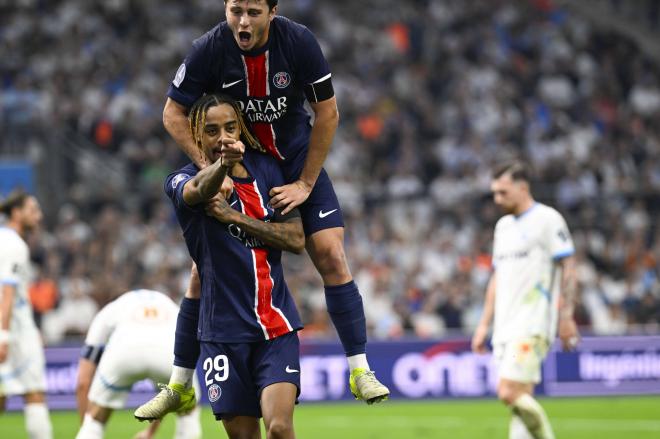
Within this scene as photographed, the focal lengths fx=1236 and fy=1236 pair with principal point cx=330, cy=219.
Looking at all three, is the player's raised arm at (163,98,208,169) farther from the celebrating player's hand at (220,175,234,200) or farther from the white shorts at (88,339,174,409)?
the white shorts at (88,339,174,409)

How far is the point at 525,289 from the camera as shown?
9.84 m

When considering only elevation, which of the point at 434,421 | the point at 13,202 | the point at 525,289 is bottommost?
the point at 434,421

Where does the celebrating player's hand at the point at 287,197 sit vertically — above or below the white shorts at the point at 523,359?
above

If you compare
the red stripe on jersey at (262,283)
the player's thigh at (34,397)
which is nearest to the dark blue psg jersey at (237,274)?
the red stripe on jersey at (262,283)

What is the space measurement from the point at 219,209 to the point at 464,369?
10.5 m

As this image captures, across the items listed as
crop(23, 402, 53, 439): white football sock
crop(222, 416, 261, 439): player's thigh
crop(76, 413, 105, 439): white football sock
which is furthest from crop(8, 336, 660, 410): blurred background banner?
crop(222, 416, 261, 439): player's thigh

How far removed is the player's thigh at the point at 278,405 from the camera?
6441mm

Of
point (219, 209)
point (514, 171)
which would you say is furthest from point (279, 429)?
point (514, 171)

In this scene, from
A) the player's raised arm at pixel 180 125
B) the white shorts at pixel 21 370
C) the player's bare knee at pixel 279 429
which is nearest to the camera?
the player's bare knee at pixel 279 429

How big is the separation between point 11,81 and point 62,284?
15.0ft

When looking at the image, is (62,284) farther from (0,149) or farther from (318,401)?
(318,401)

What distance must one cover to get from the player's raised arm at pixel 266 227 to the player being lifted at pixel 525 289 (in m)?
3.42

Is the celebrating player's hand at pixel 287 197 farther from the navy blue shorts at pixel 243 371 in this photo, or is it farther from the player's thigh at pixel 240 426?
the player's thigh at pixel 240 426

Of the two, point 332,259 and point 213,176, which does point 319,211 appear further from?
point 213,176
